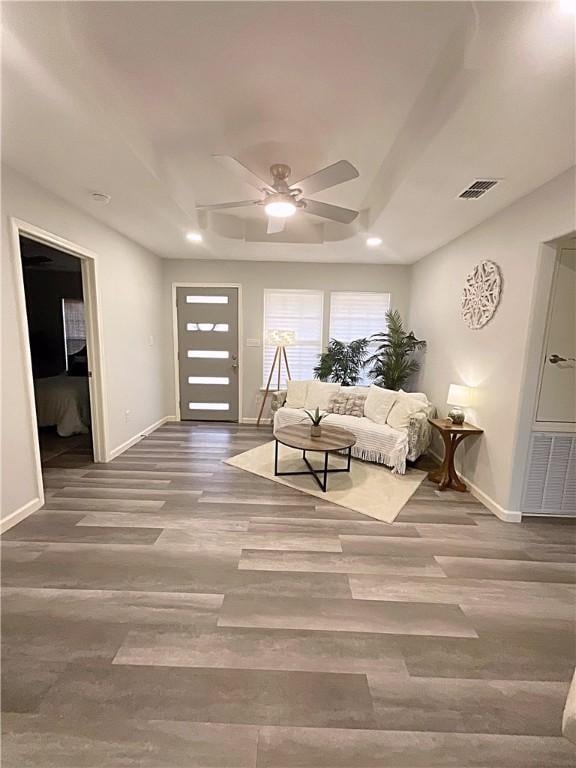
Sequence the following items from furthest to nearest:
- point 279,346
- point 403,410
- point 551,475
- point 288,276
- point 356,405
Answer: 1. point 288,276
2. point 279,346
3. point 356,405
4. point 403,410
5. point 551,475

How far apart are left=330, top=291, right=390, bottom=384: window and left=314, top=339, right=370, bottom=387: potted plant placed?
0.91 feet

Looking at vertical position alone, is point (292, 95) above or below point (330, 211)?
above

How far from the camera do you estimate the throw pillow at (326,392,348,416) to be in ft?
15.2

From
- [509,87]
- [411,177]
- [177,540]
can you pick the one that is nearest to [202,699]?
[177,540]

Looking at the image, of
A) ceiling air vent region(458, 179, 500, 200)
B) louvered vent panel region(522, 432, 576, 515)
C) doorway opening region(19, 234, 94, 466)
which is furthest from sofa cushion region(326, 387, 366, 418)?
doorway opening region(19, 234, 94, 466)

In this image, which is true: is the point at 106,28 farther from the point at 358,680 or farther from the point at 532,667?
the point at 532,667

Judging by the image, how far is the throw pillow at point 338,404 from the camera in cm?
464

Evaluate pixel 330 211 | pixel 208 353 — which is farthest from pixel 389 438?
pixel 208 353

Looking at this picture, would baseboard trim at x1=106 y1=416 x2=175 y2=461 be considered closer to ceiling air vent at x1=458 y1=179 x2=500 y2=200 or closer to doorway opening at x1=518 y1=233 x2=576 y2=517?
doorway opening at x1=518 y1=233 x2=576 y2=517

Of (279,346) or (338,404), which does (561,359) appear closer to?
(338,404)

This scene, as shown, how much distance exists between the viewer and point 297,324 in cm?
567

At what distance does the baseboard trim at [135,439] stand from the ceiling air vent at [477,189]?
14.4ft

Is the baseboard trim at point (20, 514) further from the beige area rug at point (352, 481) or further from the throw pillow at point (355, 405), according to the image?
the throw pillow at point (355, 405)

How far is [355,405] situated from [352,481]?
1289mm
